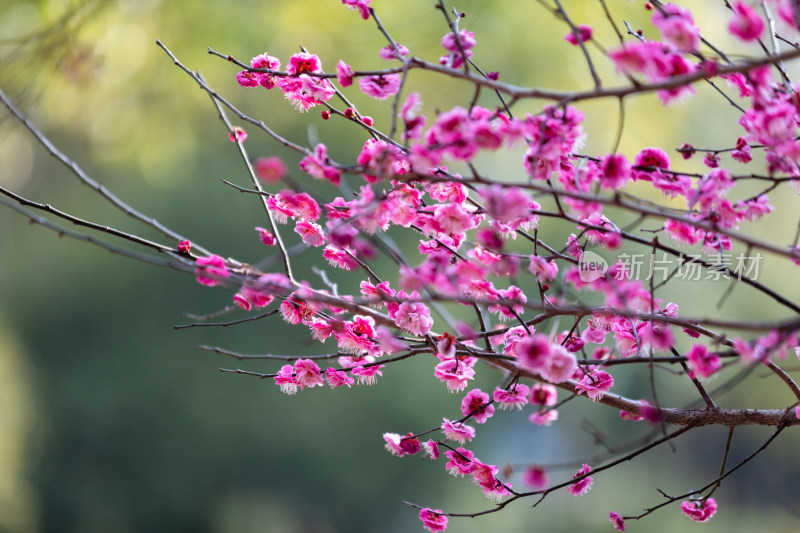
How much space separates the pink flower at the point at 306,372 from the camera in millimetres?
1146

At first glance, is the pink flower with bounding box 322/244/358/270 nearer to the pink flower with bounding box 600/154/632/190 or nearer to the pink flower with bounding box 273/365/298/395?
the pink flower with bounding box 273/365/298/395

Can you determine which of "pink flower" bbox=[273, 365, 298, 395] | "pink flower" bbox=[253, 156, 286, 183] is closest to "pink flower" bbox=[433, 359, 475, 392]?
"pink flower" bbox=[273, 365, 298, 395]

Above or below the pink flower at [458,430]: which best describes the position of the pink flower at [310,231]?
above

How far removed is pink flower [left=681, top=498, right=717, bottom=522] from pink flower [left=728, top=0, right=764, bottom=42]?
75 centimetres

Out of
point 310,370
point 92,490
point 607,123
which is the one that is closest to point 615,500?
point 607,123

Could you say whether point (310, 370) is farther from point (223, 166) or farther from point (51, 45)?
point (223, 166)

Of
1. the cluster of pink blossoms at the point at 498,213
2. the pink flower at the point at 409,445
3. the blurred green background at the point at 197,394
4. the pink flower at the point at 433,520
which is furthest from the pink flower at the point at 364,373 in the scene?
the blurred green background at the point at 197,394

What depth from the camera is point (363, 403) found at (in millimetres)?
4449

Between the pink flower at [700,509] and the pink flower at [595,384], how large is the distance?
296mm

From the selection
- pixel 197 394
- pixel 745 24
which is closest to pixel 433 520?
pixel 745 24

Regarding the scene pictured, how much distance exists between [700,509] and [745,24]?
784mm

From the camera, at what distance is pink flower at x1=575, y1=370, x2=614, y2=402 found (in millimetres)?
1050

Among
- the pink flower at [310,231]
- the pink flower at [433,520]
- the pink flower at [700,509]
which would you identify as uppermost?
the pink flower at [310,231]

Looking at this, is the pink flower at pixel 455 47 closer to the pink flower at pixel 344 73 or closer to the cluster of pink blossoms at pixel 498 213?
the cluster of pink blossoms at pixel 498 213
